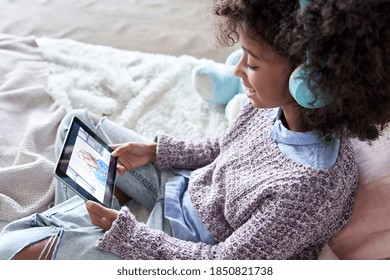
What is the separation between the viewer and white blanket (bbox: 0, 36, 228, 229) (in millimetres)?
1147

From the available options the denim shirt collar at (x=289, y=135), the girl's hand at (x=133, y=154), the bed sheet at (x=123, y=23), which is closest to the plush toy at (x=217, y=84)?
the bed sheet at (x=123, y=23)

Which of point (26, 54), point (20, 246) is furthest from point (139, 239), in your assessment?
point (26, 54)

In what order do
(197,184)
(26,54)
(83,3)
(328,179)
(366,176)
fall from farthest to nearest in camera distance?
1. (83,3)
2. (26,54)
3. (197,184)
4. (366,176)
5. (328,179)

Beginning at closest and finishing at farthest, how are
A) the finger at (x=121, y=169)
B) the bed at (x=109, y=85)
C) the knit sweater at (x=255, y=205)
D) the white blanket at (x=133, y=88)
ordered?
the knit sweater at (x=255, y=205), the bed at (x=109, y=85), the finger at (x=121, y=169), the white blanket at (x=133, y=88)

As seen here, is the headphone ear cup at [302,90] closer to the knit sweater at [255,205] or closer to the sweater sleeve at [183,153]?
the knit sweater at [255,205]

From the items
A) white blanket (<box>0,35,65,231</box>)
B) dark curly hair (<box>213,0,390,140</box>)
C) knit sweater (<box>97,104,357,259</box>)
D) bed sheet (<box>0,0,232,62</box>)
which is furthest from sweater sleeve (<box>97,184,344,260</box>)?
bed sheet (<box>0,0,232,62</box>)

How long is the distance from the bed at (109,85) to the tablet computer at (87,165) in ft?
0.64

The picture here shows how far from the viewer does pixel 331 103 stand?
72cm

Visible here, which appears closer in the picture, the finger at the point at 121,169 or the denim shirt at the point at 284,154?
the denim shirt at the point at 284,154

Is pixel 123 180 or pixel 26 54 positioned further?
pixel 26 54

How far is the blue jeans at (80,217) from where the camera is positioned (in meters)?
0.90

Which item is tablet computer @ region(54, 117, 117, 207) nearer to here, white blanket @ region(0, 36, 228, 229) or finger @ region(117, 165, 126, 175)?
finger @ region(117, 165, 126, 175)
